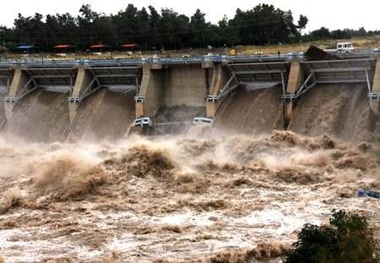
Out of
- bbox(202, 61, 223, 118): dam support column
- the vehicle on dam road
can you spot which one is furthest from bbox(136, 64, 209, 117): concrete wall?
bbox(202, 61, 223, 118): dam support column

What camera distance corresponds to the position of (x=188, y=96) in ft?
104

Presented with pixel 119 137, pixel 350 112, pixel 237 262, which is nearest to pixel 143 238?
pixel 237 262

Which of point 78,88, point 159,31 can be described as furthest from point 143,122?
point 159,31

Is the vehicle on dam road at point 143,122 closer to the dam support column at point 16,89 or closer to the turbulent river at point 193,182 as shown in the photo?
the turbulent river at point 193,182

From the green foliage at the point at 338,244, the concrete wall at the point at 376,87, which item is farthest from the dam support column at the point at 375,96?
the green foliage at the point at 338,244

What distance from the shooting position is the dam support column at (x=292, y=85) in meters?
27.0

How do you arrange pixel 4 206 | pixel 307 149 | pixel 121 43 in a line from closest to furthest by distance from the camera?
pixel 4 206, pixel 307 149, pixel 121 43

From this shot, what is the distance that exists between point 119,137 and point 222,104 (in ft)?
18.8

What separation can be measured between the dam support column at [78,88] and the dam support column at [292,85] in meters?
12.3

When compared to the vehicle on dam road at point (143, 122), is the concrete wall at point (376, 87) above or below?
above

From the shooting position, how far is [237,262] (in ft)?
47.6

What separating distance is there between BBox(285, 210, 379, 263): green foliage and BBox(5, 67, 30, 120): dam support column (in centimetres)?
2785

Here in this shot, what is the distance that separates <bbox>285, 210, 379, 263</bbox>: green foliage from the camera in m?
10.2

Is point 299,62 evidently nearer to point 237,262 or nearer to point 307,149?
point 307,149
